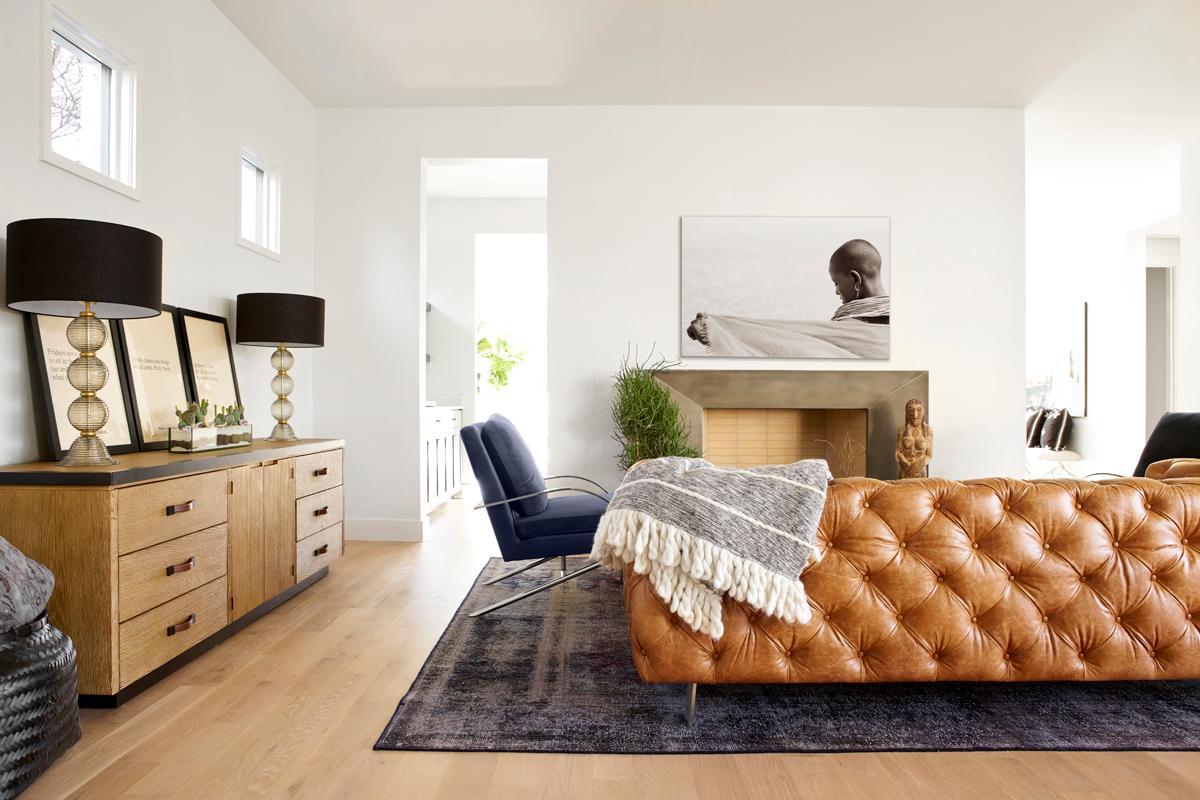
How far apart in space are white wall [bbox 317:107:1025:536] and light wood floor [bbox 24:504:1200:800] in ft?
8.78

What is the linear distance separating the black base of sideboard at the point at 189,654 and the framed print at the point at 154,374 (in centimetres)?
83

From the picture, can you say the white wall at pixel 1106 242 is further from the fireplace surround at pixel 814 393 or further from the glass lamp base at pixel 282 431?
the glass lamp base at pixel 282 431

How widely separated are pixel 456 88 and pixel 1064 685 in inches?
174

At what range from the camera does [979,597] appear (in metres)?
1.86

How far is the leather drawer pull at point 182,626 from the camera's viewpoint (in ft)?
7.47

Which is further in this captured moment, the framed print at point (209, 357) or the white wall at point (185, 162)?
the framed print at point (209, 357)

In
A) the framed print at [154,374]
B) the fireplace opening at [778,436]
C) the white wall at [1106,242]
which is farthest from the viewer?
the white wall at [1106,242]

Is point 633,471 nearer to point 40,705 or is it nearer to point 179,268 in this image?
point 40,705

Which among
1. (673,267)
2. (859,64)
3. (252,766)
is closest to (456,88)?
(673,267)

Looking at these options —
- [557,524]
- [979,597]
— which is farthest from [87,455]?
[979,597]

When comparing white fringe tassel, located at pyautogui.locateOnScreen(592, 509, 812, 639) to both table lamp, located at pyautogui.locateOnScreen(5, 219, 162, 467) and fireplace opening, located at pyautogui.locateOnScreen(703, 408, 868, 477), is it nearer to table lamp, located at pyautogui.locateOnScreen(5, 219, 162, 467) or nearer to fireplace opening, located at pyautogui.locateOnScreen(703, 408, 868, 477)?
table lamp, located at pyautogui.locateOnScreen(5, 219, 162, 467)

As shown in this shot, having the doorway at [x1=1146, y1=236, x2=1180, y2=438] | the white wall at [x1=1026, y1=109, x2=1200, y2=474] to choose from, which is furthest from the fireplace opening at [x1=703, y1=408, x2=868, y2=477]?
the doorway at [x1=1146, y1=236, x2=1180, y2=438]

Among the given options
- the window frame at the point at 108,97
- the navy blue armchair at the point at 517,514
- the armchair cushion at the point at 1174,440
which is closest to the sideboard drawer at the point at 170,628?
the navy blue armchair at the point at 517,514

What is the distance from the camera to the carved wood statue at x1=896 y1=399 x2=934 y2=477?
444 cm
